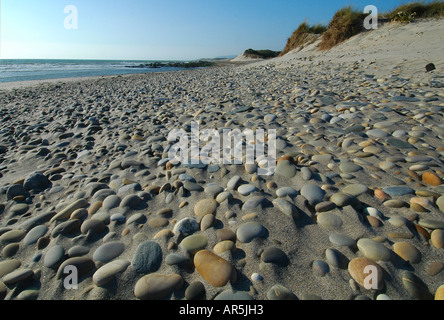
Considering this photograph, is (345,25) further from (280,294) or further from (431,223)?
(280,294)

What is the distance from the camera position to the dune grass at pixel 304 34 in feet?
48.0

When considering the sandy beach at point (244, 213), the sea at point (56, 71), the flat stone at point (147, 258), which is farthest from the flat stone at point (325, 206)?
the sea at point (56, 71)

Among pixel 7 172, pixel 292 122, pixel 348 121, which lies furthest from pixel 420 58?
pixel 7 172

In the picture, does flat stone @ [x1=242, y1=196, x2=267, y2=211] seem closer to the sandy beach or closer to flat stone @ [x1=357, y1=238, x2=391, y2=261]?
the sandy beach

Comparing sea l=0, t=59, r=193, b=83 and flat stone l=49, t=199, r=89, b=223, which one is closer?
flat stone l=49, t=199, r=89, b=223

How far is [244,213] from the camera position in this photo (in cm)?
150

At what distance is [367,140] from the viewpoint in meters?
2.19

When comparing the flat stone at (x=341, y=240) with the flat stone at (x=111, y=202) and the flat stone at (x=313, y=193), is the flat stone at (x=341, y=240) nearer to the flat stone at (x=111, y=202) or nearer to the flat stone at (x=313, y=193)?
the flat stone at (x=313, y=193)

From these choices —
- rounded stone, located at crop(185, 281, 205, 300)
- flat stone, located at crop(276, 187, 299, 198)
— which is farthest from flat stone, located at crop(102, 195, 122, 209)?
flat stone, located at crop(276, 187, 299, 198)

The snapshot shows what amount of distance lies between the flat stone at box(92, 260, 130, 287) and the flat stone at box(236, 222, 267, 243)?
63cm
